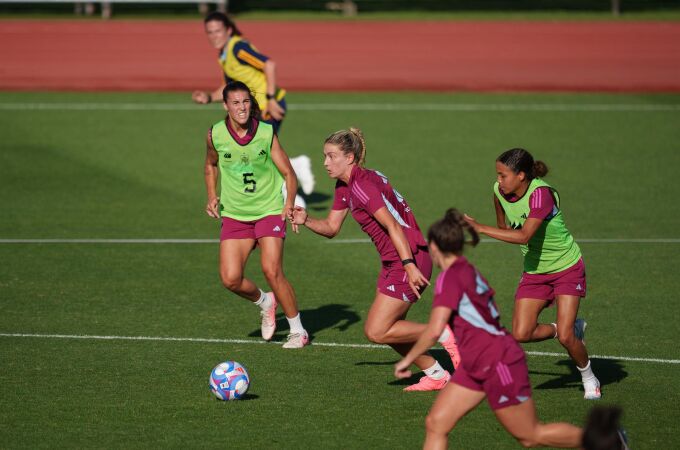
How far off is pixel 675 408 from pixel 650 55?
23.2m

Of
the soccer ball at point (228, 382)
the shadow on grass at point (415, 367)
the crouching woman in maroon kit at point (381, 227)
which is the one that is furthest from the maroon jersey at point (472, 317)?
the shadow on grass at point (415, 367)

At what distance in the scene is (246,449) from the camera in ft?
26.8

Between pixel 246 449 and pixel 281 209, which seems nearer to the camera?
pixel 246 449

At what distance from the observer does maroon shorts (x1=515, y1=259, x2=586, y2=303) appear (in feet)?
30.7

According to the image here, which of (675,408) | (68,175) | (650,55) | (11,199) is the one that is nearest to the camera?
(675,408)

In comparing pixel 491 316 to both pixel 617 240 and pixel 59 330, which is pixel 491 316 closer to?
pixel 59 330

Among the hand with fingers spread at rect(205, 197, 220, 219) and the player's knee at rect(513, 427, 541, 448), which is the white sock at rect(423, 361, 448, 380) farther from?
the hand with fingers spread at rect(205, 197, 220, 219)

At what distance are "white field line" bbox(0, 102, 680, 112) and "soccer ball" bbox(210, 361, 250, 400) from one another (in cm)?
1576

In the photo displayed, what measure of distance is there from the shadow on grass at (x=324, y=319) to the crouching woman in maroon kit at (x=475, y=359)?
4.10 meters

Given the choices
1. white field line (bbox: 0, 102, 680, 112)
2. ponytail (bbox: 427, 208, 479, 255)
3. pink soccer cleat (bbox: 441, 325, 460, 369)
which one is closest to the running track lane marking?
pink soccer cleat (bbox: 441, 325, 460, 369)

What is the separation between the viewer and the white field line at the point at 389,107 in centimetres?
2433

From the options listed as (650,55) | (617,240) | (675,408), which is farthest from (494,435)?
(650,55)

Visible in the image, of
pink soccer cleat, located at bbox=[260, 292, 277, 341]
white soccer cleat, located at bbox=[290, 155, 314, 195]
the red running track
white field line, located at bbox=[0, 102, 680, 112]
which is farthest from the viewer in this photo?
the red running track

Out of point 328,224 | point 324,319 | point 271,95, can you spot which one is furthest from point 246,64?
point 328,224
